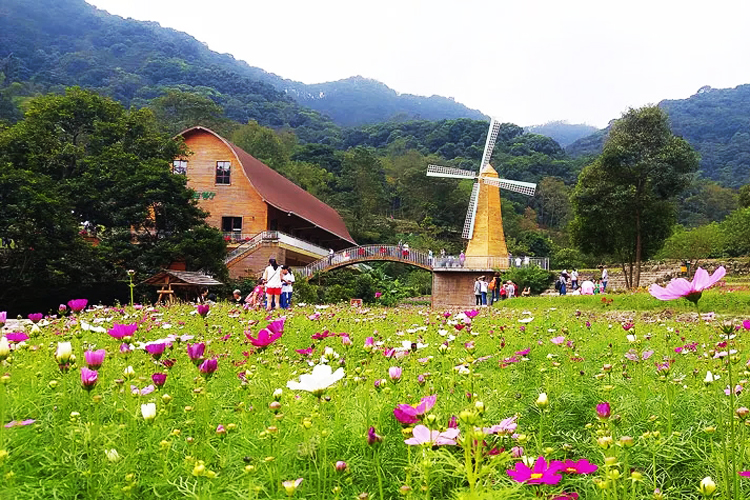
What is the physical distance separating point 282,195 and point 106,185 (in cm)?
935

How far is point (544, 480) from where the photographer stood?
40.7 inches

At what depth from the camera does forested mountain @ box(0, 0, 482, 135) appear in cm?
6888

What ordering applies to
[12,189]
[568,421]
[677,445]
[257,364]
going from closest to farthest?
[677,445] < [568,421] < [257,364] < [12,189]

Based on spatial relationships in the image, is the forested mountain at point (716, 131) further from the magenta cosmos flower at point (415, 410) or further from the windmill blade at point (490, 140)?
the magenta cosmos flower at point (415, 410)

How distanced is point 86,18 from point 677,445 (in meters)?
122

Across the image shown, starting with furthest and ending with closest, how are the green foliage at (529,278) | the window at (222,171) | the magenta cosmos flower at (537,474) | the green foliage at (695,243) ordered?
the green foliage at (695,243)
the window at (222,171)
the green foliage at (529,278)
the magenta cosmos flower at (537,474)

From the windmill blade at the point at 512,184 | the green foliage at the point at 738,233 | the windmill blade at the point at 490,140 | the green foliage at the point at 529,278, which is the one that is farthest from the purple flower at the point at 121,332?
the green foliage at the point at 738,233

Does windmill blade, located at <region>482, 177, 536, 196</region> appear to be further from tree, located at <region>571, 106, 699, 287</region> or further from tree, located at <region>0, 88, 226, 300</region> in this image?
tree, located at <region>0, 88, 226, 300</region>

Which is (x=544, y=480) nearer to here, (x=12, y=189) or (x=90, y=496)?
(x=90, y=496)

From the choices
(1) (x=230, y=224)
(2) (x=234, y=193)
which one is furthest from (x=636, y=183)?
(1) (x=230, y=224)

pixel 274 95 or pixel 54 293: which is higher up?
pixel 274 95

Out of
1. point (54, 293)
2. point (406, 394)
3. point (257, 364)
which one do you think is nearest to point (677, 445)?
point (406, 394)

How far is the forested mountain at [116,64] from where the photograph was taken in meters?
68.9

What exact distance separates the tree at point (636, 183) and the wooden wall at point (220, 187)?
44.1ft
